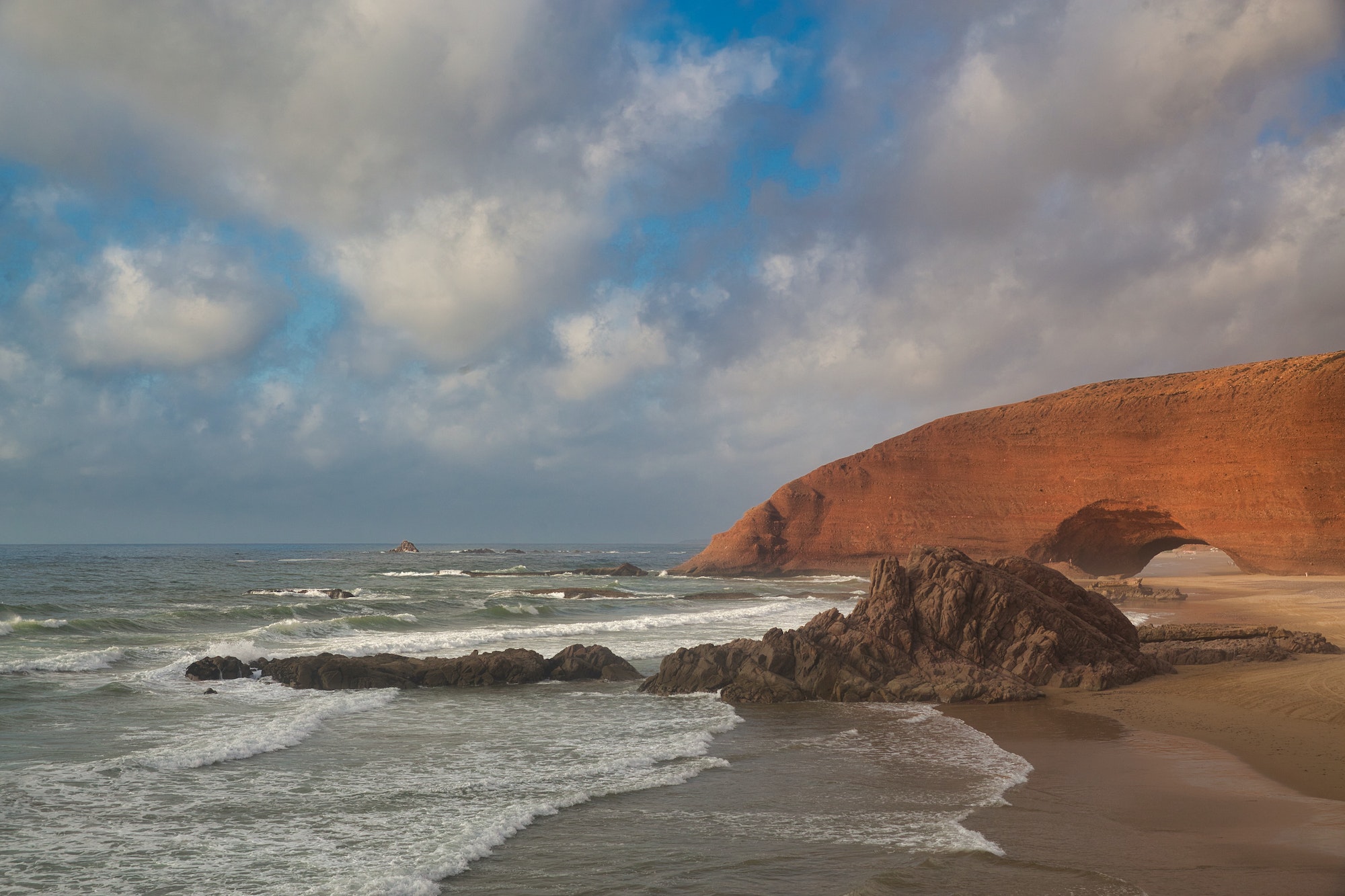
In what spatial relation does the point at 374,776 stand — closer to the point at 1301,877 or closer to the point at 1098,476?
the point at 1301,877

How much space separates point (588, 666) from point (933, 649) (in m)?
7.69

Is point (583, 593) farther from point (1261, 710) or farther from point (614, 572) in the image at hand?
point (1261, 710)

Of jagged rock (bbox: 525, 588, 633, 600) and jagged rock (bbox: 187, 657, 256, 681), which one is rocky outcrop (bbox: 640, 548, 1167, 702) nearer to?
jagged rock (bbox: 187, 657, 256, 681)

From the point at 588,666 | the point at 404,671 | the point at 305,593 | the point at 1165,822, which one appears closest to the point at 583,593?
the point at 305,593

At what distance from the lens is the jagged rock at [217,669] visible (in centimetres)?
1759

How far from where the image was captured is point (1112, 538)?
181 ft

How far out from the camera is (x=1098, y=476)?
50.8 metres

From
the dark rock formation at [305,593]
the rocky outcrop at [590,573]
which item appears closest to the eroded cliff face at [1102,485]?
the rocky outcrop at [590,573]

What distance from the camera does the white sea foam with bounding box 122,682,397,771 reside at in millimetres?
10609

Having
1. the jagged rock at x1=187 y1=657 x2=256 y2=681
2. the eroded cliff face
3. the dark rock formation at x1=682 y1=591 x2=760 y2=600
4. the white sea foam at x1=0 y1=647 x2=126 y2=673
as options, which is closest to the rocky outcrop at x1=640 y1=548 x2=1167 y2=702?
the jagged rock at x1=187 y1=657 x2=256 y2=681

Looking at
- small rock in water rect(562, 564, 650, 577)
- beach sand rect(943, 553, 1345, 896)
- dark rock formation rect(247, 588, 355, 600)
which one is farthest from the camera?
small rock in water rect(562, 564, 650, 577)

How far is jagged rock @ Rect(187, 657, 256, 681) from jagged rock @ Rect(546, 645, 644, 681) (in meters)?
6.94

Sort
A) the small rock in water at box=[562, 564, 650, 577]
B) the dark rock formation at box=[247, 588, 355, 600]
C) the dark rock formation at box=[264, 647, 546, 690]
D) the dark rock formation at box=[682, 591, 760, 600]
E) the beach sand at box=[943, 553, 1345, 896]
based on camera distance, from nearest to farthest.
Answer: the beach sand at box=[943, 553, 1345, 896]
the dark rock formation at box=[264, 647, 546, 690]
the dark rock formation at box=[247, 588, 355, 600]
the dark rock formation at box=[682, 591, 760, 600]
the small rock in water at box=[562, 564, 650, 577]

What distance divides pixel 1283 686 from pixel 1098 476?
40821 mm
